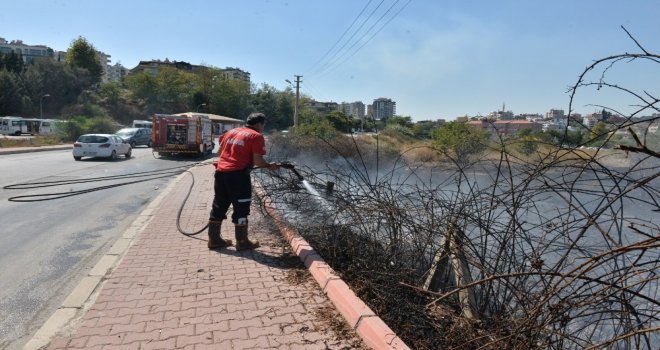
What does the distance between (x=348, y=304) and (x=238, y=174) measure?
2491 mm

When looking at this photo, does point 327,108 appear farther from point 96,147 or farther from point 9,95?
point 9,95

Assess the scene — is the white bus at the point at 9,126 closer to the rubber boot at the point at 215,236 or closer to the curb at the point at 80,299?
the curb at the point at 80,299

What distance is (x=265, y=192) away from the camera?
737cm

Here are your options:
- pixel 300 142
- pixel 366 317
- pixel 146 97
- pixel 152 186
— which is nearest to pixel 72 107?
pixel 146 97

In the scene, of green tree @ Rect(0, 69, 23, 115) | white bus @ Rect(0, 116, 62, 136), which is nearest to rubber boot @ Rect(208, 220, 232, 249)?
white bus @ Rect(0, 116, 62, 136)

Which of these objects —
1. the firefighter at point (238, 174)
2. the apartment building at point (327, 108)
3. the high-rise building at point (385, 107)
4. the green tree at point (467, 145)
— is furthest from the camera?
the apartment building at point (327, 108)

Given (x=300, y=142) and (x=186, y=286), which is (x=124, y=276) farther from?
(x=300, y=142)

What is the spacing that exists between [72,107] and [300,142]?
A: 71.3 m

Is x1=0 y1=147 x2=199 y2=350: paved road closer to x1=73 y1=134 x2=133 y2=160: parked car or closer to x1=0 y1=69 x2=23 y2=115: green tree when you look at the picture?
x1=73 y1=134 x2=133 y2=160: parked car

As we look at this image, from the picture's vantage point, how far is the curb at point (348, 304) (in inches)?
131

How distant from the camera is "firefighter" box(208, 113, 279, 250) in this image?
5.77 m

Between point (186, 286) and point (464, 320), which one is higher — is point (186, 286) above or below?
below

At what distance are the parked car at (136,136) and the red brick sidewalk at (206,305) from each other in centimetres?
3144

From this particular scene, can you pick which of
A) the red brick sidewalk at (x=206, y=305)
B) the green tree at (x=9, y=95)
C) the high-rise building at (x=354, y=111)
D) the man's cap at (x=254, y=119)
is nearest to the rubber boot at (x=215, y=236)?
the red brick sidewalk at (x=206, y=305)
